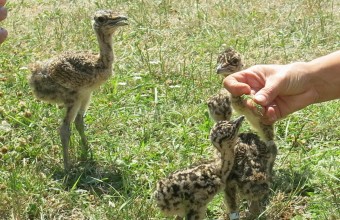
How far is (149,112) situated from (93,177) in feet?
4.13

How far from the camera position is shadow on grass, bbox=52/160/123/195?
4.84m

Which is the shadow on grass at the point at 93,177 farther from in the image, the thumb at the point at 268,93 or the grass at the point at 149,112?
the thumb at the point at 268,93

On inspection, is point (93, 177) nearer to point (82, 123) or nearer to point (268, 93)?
point (82, 123)

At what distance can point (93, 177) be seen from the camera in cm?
495

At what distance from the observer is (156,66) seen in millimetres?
7031

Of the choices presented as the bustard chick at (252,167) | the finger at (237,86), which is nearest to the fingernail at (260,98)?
the finger at (237,86)

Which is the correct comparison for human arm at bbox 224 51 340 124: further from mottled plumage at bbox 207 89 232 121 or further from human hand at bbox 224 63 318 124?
mottled plumage at bbox 207 89 232 121

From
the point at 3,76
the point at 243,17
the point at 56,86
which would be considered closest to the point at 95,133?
the point at 56,86

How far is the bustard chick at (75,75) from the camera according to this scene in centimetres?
512

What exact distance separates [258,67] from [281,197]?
898 mm

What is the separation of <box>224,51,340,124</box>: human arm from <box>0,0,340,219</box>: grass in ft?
1.81

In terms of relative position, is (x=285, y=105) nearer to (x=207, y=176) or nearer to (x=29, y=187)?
(x=207, y=176)

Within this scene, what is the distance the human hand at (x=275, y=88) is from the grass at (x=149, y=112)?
1.74 feet

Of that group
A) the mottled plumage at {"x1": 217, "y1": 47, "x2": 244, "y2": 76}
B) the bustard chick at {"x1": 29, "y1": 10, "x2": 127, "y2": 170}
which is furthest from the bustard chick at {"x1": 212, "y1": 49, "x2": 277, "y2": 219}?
the bustard chick at {"x1": 29, "y1": 10, "x2": 127, "y2": 170}
